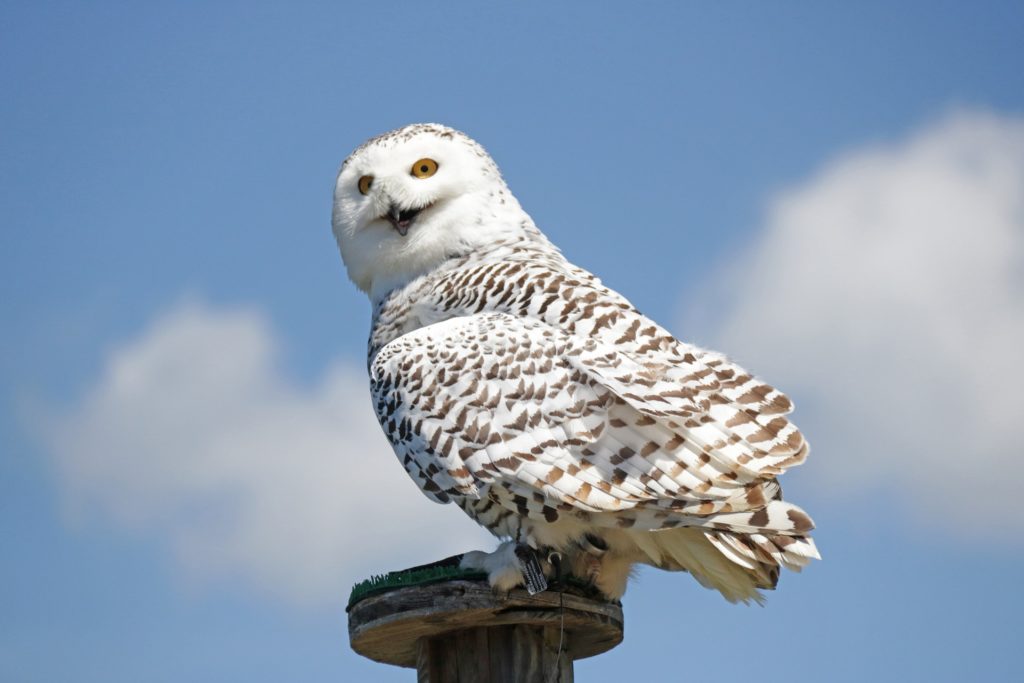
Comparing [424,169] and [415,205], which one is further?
[424,169]

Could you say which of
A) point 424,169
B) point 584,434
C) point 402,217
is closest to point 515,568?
point 584,434

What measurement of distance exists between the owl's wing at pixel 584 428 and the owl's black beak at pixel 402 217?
0.85 m

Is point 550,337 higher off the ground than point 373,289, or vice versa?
point 373,289

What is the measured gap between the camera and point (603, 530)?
4711mm

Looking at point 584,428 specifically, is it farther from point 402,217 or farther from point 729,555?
point 402,217

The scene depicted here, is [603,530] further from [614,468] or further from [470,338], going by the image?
[470,338]

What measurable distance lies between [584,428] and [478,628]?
792 millimetres

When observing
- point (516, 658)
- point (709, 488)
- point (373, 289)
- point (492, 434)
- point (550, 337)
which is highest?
point (373, 289)

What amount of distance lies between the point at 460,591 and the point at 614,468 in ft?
2.20

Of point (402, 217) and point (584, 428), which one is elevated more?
point (402, 217)

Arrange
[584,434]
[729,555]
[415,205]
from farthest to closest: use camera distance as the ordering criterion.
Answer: [415,205]
[584,434]
[729,555]

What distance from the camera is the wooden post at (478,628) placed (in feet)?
14.9

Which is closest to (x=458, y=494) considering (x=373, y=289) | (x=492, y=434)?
(x=492, y=434)

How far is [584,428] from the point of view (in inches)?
183
